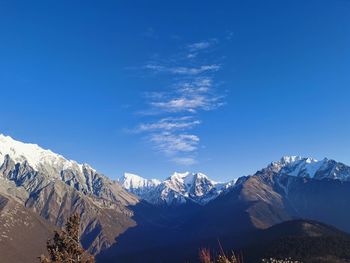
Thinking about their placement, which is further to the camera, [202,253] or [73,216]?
[73,216]

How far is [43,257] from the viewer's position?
60188 mm

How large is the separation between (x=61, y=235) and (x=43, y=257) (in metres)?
3.53

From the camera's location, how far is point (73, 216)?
215ft

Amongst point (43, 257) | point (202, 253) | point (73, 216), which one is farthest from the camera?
point (73, 216)

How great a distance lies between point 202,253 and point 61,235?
124ft

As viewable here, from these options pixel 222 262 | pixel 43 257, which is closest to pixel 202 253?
pixel 222 262

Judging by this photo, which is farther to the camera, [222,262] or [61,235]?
[61,235]

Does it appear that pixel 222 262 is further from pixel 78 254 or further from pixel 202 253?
pixel 78 254

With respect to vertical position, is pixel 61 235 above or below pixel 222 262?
above

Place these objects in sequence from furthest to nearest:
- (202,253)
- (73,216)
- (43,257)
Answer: (73,216), (43,257), (202,253)

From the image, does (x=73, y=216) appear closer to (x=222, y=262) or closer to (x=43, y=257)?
(x=43, y=257)

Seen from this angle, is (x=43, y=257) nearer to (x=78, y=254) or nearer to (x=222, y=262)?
(x=78, y=254)

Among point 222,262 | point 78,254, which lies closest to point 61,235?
point 78,254

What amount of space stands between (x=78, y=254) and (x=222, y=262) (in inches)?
1450
